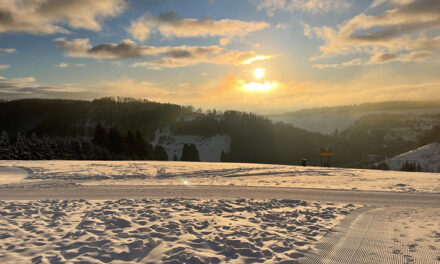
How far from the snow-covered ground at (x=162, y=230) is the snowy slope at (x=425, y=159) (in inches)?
2878

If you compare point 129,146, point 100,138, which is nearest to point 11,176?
point 100,138

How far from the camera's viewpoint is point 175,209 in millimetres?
10656

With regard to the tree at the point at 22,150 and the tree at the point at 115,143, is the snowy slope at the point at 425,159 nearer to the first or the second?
the tree at the point at 115,143

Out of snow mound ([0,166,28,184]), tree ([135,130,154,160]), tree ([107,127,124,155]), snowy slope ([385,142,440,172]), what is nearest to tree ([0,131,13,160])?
tree ([107,127,124,155])

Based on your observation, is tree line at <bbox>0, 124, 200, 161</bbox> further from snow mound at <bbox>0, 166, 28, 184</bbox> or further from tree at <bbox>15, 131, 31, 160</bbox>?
snow mound at <bbox>0, 166, 28, 184</bbox>

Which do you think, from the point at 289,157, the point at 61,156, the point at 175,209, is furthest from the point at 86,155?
the point at 289,157

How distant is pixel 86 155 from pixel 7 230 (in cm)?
5748

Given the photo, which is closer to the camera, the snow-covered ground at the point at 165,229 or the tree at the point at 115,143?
the snow-covered ground at the point at 165,229

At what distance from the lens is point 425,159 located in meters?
72.8

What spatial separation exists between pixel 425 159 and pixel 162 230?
274 ft

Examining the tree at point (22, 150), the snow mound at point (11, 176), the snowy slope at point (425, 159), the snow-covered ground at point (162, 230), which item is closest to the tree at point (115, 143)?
the tree at point (22, 150)

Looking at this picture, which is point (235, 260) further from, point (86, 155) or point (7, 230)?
point (86, 155)

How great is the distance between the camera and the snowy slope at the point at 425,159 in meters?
68.8

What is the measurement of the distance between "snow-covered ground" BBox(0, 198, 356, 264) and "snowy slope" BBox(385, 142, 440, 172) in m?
73.1
